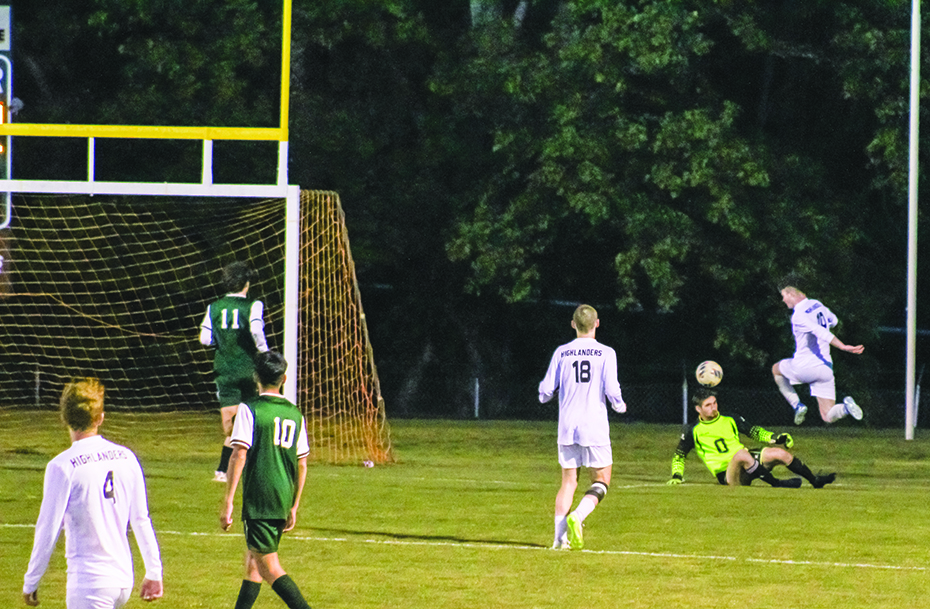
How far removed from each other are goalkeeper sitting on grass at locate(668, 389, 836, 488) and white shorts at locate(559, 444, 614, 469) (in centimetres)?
414

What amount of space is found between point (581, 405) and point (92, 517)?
534 cm

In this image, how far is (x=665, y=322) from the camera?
107 ft

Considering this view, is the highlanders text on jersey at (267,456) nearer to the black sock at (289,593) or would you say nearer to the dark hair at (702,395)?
the black sock at (289,593)

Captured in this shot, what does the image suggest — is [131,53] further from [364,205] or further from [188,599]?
[188,599]

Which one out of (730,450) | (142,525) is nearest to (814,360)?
(730,450)

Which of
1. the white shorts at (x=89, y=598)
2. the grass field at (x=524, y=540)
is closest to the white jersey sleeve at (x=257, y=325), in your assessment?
the grass field at (x=524, y=540)

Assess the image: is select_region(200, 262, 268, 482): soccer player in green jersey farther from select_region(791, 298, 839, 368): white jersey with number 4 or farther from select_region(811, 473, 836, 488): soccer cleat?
select_region(791, 298, 839, 368): white jersey with number 4

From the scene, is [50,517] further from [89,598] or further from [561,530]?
[561,530]

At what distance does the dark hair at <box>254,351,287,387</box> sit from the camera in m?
7.95

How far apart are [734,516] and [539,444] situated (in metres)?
10.2

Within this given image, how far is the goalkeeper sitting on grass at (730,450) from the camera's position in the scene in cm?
1518

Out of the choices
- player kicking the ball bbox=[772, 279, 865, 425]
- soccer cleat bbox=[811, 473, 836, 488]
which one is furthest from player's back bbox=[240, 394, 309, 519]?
player kicking the ball bbox=[772, 279, 865, 425]

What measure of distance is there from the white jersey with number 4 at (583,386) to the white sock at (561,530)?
535 millimetres

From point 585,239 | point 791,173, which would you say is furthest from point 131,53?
point 791,173
